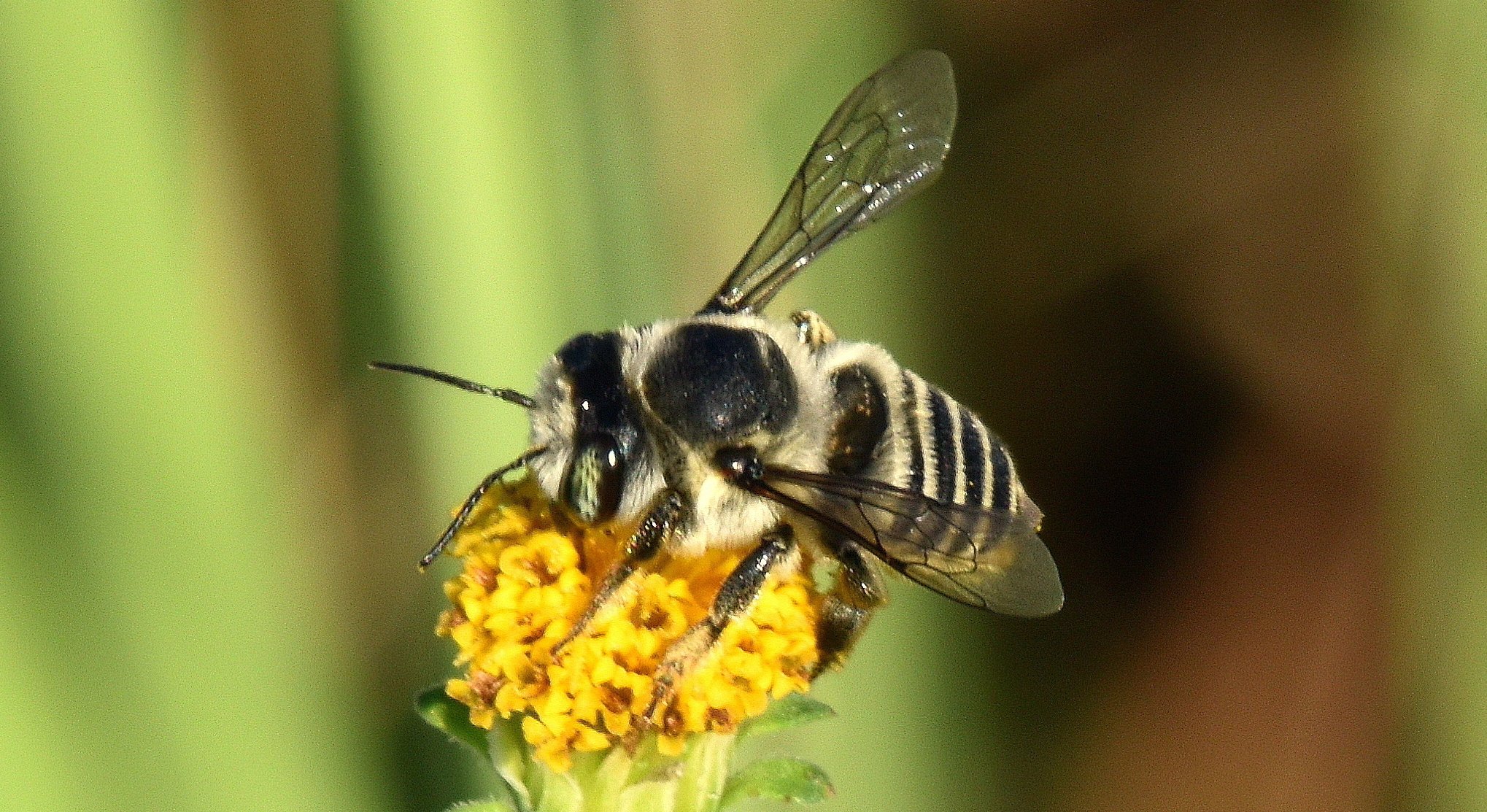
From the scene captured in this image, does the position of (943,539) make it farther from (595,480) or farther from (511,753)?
(511,753)

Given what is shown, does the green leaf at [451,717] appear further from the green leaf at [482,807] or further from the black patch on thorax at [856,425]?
the black patch on thorax at [856,425]

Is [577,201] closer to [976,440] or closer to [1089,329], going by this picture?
[976,440]

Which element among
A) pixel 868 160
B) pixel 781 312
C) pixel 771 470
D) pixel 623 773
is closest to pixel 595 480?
pixel 771 470

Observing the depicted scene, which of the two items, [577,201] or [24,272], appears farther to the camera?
[577,201]

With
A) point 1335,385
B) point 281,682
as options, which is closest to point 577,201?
point 281,682

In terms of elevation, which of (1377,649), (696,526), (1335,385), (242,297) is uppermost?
(242,297)

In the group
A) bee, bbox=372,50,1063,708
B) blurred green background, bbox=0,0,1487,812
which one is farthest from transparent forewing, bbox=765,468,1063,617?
blurred green background, bbox=0,0,1487,812

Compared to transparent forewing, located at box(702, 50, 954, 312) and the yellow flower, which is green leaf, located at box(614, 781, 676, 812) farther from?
transparent forewing, located at box(702, 50, 954, 312)
